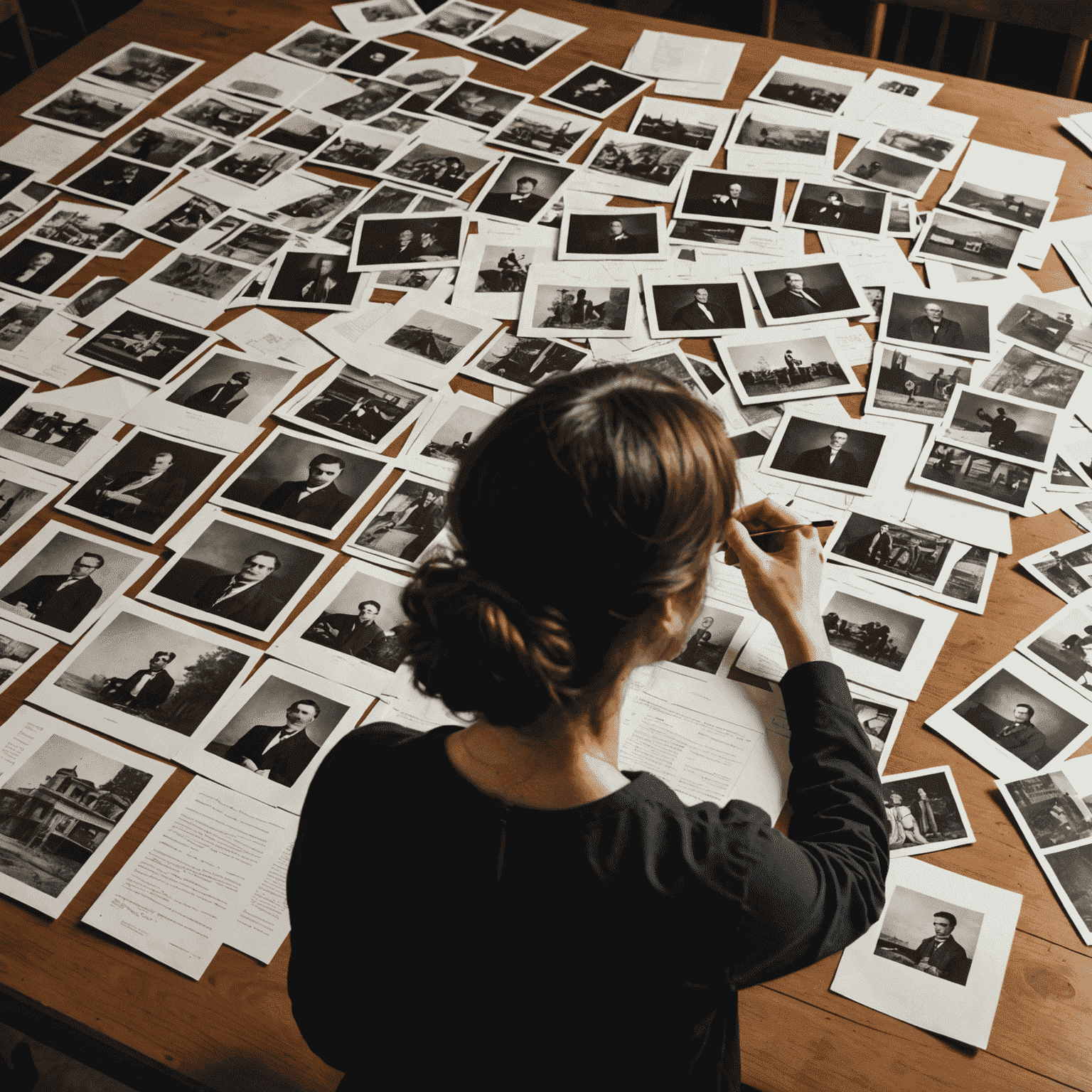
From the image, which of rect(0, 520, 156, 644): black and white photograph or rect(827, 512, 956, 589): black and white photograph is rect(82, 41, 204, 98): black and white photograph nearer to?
rect(0, 520, 156, 644): black and white photograph

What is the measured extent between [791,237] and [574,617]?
4.33 feet

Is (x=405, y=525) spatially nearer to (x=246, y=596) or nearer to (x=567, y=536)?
(x=246, y=596)

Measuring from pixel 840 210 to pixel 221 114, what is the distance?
51.8 inches

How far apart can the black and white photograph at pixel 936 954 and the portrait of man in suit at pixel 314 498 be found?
34.4 inches

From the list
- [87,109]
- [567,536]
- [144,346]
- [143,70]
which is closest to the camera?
[567,536]

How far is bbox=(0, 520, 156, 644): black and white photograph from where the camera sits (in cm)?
134

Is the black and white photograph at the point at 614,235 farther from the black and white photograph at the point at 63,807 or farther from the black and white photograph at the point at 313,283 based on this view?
the black and white photograph at the point at 63,807

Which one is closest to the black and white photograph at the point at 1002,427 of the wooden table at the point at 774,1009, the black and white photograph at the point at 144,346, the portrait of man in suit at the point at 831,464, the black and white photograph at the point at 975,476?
the black and white photograph at the point at 975,476

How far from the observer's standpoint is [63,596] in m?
1.36

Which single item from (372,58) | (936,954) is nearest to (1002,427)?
(936,954)

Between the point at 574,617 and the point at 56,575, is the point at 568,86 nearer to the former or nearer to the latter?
the point at 56,575

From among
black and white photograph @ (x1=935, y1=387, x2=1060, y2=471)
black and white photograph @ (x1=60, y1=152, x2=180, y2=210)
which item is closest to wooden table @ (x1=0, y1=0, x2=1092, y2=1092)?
black and white photograph @ (x1=935, y1=387, x2=1060, y2=471)

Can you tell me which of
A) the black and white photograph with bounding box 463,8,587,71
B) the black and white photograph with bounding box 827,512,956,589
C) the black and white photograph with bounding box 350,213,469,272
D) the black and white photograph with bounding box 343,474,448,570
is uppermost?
the black and white photograph with bounding box 463,8,587,71

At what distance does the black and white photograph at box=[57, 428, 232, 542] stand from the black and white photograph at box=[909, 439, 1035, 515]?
1052 millimetres
